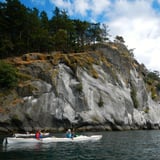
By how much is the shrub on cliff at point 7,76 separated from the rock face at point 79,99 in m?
1.99

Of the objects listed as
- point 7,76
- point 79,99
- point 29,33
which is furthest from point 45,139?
point 29,33

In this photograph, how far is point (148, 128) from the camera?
298ft

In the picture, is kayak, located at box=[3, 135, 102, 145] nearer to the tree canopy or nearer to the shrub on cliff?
the shrub on cliff

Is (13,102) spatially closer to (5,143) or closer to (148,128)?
(5,143)

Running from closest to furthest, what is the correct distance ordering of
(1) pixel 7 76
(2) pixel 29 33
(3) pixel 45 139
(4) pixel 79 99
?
(3) pixel 45 139 < (1) pixel 7 76 < (4) pixel 79 99 < (2) pixel 29 33

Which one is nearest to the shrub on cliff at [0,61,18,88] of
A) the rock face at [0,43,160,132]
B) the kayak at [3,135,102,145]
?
the rock face at [0,43,160,132]

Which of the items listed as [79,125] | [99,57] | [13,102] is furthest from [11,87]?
[99,57]

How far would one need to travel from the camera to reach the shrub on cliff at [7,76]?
Answer: 65750mm

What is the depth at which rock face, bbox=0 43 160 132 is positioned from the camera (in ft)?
213

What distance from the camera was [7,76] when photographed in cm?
6569

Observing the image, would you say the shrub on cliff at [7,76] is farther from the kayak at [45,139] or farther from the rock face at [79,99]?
the kayak at [45,139]

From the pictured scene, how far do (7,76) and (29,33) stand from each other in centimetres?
2096

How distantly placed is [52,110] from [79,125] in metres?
8.31

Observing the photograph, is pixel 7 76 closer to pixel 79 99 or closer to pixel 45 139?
pixel 79 99
